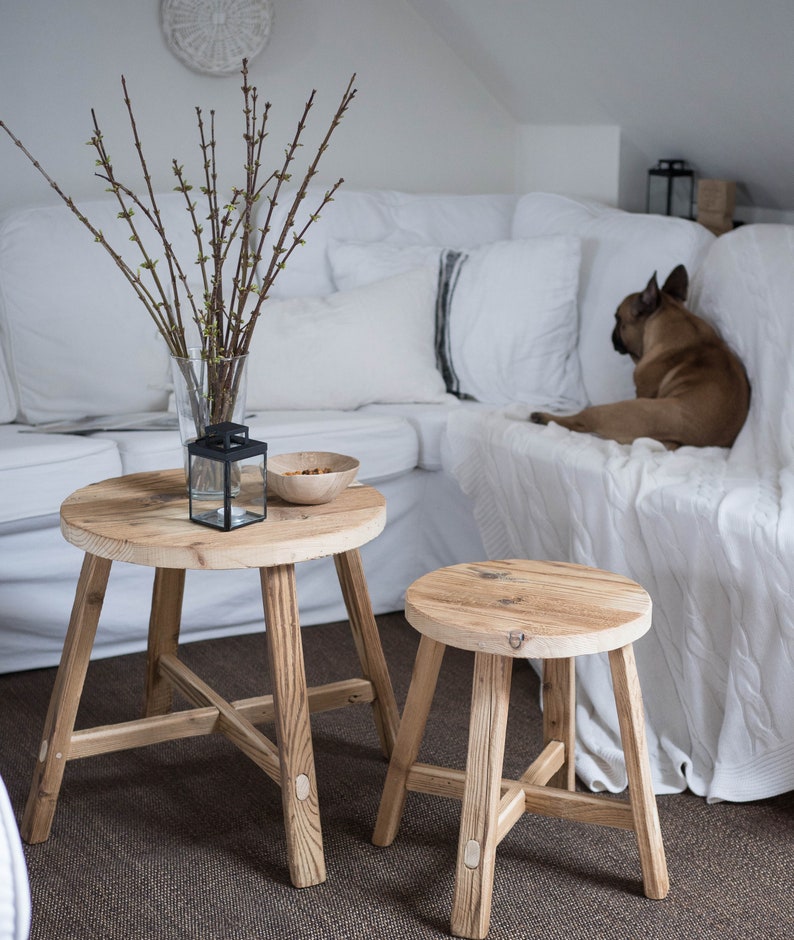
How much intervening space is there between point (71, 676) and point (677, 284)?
1550mm

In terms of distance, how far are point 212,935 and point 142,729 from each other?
36 centimetres

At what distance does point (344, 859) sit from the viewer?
163 cm

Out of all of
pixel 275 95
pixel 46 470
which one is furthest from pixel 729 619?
pixel 275 95

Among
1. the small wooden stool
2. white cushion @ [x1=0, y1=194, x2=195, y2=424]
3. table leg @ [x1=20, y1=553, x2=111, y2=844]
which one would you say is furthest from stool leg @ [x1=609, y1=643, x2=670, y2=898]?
white cushion @ [x1=0, y1=194, x2=195, y2=424]

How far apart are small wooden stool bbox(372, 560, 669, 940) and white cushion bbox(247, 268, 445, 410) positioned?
3.61ft

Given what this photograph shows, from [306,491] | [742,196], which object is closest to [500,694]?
[306,491]

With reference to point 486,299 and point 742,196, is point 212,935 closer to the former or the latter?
point 486,299

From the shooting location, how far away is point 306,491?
1.61m

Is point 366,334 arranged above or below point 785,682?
above

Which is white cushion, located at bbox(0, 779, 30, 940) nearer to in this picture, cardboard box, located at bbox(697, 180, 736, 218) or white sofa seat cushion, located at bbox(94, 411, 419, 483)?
white sofa seat cushion, located at bbox(94, 411, 419, 483)

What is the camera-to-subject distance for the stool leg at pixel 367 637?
5.91 ft

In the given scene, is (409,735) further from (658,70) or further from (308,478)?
(658,70)

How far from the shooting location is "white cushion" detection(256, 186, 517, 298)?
296 centimetres

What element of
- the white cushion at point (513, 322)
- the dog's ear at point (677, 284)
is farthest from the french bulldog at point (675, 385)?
the white cushion at point (513, 322)
